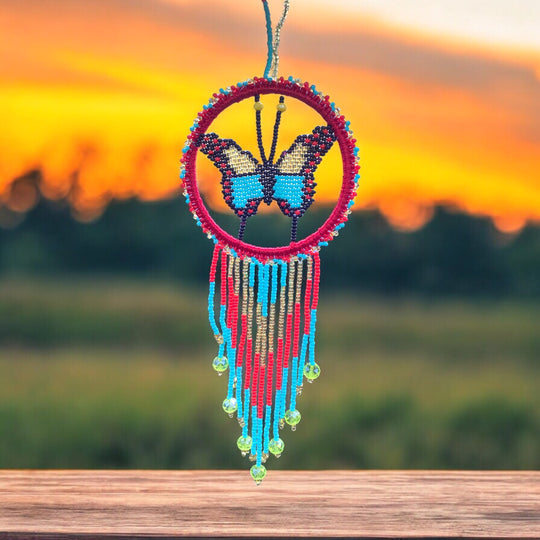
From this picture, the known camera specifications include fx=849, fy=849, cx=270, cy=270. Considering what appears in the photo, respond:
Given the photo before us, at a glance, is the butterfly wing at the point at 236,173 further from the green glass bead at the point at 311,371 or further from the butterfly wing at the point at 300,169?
the green glass bead at the point at 311,371

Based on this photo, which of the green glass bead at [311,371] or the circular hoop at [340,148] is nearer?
the circular hoop at [340,148]

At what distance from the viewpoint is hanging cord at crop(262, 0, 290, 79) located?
2010mm

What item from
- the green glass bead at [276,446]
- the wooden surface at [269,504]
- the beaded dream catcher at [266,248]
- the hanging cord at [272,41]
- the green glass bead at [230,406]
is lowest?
the wooden surface at [269,504]

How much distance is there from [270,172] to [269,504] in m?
0.82

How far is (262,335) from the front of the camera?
2057 mm

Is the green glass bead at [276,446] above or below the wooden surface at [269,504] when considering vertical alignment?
above

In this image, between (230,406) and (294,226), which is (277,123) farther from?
(230,406)

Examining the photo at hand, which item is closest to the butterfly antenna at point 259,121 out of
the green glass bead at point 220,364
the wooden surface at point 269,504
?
the green glass bead at point 220,364

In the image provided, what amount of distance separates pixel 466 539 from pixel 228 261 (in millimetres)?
843

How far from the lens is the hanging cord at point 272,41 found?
201 centimetres

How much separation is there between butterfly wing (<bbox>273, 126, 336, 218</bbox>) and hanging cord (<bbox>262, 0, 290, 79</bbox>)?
17cm

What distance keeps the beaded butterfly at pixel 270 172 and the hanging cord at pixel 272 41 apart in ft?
0.43

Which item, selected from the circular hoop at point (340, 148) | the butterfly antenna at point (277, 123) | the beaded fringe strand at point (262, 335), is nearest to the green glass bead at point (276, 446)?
the beaded fringe strand at point (262, 335)

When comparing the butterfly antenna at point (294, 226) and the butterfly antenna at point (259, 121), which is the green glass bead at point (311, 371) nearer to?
→ the butterfly antenna at point (294, 226)
